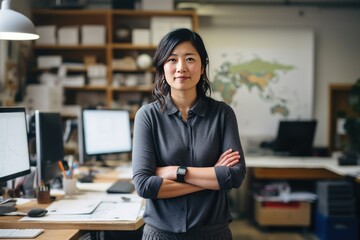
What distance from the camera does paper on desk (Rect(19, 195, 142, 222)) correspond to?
1.79 metres

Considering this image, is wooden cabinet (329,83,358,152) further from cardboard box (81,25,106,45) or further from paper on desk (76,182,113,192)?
paper on desk (76,182,113,192)

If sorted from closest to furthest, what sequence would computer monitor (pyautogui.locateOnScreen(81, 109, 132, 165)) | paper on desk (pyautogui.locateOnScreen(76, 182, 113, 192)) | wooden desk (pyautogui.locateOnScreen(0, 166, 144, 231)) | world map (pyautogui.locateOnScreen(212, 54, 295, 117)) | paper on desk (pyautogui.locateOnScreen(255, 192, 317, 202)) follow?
wooden desk (pyautogui.locateOnScreen(0, 166, 144, 231))
paper on desk (pyautogui.locateOnScreen(76, 182, 113, 192))
computer monitor (pyautogui.locateOnScreen(81, 109, 132, 165))
paper on desk (pyautogui.locateOnScreen(255, 192, 317, 202))
world map (pyautogui.locateOnScreen(212, 54, 295, 117))

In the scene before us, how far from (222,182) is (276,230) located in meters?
3.28

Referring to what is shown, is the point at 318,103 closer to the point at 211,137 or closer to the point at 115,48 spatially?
the point at 115,48

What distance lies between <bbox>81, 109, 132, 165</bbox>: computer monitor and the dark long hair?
155cm

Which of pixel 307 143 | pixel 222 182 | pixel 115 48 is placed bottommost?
pixel 307 143

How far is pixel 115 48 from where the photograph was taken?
4.91m

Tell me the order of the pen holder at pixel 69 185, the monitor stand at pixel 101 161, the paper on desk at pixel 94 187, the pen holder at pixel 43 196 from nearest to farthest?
the pen holder at pixel 43 196 → the pen holder at pixel 69 185 → the paper on desk at pixel 94 187 → the monitor stand at pixel 101 161

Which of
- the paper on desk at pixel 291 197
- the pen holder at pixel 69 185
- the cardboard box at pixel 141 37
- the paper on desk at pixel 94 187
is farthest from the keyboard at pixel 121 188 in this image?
the cardboard box at pixel 141 37

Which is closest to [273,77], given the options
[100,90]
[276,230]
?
[276,230]

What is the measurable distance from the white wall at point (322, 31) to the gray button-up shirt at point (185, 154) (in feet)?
12.4

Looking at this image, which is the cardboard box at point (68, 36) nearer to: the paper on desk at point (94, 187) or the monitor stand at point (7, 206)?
the paper on desk at point (94, 187)

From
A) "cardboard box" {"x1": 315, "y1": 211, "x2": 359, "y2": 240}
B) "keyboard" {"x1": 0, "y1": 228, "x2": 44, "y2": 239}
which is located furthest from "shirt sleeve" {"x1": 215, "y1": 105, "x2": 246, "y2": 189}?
"cardboard box" {"x1": 315, "y1": 211, "x2": 359, "y2": 240}

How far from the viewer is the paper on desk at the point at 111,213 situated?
1787 mm
